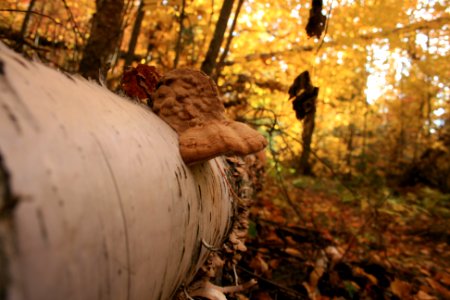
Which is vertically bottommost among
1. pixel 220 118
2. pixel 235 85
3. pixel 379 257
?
pixel 379 257

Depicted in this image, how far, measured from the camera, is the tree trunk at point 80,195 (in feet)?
1.09

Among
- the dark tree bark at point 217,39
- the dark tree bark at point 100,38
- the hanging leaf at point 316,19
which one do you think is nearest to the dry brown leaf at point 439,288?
the hanging leaf at point 316,19

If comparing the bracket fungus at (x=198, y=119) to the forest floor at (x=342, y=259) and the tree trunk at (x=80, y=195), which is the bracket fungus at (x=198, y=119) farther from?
the forest floor at (x=342, y=259)

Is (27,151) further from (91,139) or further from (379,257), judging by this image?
(379,257)

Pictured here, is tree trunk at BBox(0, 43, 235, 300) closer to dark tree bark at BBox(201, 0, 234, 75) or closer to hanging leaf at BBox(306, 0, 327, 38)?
hanging leaf at BBox(306, 0, 327, 38)

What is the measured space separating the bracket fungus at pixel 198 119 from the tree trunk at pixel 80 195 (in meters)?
0.09

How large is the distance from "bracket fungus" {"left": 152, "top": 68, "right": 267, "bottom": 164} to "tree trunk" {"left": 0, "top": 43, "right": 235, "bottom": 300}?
0.31ft

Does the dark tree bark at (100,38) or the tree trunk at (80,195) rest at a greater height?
the dark tree bark at (100,38)

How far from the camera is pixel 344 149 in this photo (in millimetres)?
10453

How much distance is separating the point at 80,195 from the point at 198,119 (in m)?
0.54

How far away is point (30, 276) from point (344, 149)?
11.1 m

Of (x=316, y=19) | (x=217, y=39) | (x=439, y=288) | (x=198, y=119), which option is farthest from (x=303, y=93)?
(x=439, y=288)

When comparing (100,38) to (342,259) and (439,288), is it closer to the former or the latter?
(342,259)

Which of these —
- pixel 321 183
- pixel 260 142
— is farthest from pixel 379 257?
pixel 321 183
